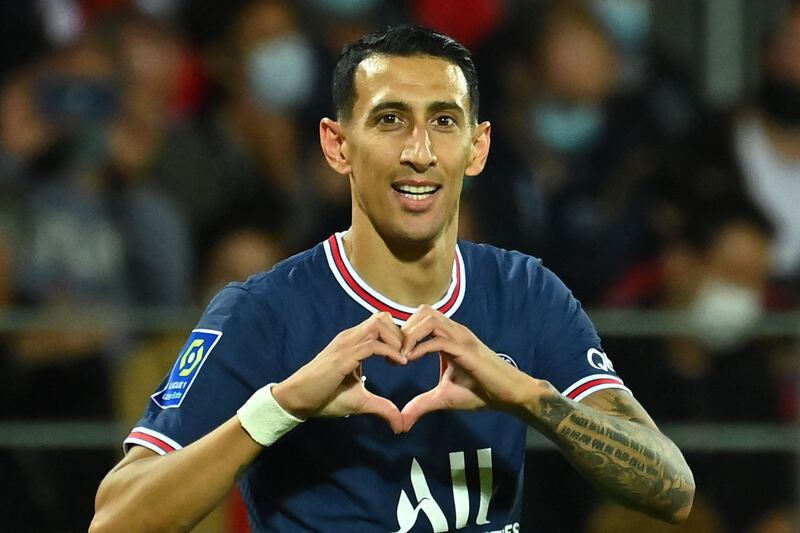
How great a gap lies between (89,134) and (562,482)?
9.22 ft

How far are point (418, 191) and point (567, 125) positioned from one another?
4.58 meters

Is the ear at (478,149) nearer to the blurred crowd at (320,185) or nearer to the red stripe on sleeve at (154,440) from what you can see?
the red stripe on sleeve at (154,440)

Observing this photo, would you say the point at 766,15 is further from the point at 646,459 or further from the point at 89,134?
the point at 646,459

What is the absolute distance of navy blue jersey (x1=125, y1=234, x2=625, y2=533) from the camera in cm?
364

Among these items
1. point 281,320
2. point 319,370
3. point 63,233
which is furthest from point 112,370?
point 319,370

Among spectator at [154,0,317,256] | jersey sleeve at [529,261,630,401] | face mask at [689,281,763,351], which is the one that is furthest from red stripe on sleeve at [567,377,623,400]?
spectator at [154,0,317,256]

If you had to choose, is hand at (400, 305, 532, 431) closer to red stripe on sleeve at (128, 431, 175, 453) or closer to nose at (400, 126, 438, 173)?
nose at (400, 126, 438, 173)

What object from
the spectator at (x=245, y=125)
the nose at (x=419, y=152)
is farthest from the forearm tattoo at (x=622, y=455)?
the spectator at (x=245, y=125)

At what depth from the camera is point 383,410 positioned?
11.0 feet

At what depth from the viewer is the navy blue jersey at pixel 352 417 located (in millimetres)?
3645

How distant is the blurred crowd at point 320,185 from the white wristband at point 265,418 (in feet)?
10.9

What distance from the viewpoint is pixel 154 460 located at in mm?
3494

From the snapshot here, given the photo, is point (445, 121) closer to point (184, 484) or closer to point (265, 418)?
point (265, 418)

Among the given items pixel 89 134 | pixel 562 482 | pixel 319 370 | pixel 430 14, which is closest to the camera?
pixel 319 370
